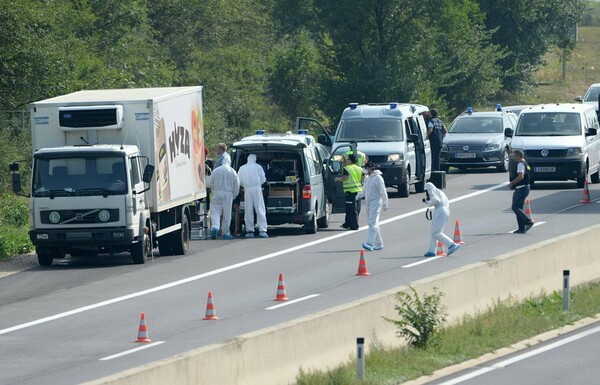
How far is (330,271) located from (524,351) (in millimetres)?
7409

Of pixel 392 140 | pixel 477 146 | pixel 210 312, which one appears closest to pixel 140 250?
pixel 210 312

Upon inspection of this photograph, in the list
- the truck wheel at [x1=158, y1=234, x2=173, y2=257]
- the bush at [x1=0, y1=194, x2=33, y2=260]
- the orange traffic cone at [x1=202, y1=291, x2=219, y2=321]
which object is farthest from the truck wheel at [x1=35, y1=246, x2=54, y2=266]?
the orange traffic cone at [x1=202, y1=291, x2=219, y2=321]

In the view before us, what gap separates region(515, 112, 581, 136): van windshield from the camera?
1539 inches

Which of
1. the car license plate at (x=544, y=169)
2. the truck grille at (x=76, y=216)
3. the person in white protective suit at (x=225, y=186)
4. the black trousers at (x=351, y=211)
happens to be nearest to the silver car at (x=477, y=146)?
the car license plate at (x=544, y=169)

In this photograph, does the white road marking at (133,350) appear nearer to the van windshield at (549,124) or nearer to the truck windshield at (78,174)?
the truck windshield at (78,174)

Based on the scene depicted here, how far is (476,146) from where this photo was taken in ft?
142

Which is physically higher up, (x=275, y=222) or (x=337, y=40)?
(x=337, y=40)

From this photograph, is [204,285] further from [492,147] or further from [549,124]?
[492,147]

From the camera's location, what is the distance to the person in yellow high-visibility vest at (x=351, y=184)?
1208 inches

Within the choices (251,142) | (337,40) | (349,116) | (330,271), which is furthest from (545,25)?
(330,271)

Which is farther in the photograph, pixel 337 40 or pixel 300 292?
pixel 337 40

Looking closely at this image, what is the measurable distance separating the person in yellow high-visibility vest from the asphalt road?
0.50 metres

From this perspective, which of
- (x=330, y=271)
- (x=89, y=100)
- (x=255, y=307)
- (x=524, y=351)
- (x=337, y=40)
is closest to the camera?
(x=524, y=351)

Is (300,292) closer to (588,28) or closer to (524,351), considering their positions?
(524,351)
